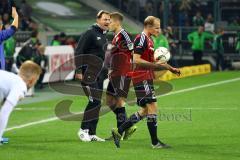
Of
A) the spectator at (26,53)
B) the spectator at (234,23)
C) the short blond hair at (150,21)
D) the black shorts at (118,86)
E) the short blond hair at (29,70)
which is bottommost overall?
the spectator at (234,23)

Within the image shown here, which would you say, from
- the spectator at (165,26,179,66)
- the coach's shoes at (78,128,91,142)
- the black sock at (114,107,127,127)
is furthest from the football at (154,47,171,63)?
the spectator at (165,26,179,66)

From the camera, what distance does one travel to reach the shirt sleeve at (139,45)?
1383cm

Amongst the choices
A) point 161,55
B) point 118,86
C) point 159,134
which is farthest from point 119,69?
point 161,55

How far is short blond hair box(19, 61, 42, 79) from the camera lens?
9.78 metres

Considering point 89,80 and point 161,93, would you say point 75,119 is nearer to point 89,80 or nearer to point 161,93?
point 89,80

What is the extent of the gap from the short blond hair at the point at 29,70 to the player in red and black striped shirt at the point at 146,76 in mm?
4190

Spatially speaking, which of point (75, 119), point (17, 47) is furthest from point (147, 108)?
point (17, 47)

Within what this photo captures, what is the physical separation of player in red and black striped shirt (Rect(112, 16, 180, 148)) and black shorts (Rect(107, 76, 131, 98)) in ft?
3.79

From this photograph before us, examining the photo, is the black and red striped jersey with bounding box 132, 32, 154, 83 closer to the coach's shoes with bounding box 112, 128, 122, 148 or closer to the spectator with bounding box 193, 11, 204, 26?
the coach's shoes with bounding box 112, 128, 122, 148

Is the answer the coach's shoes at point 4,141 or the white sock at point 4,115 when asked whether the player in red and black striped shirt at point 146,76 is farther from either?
the white sock at point 4,115

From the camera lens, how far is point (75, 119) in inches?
749

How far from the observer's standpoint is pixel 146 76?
1413 centimetres

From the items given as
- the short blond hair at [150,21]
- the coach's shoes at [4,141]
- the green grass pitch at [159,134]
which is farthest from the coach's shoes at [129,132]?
the coach's shoes at [4,141]

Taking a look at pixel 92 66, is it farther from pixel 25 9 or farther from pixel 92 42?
pixel 25 9
